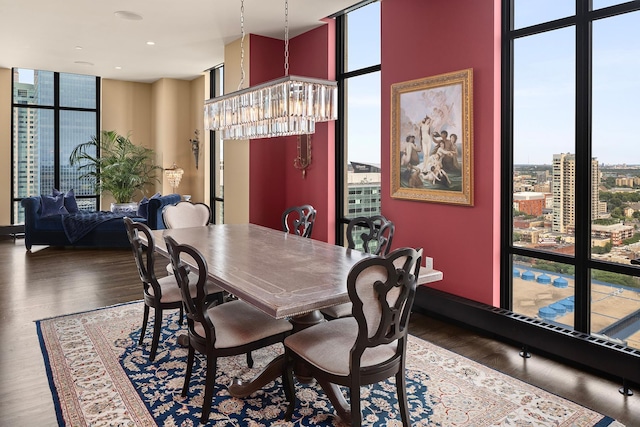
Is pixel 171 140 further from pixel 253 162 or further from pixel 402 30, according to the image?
pixel 402 30

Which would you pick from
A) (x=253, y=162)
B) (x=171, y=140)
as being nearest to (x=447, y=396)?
(x=253, y=162)

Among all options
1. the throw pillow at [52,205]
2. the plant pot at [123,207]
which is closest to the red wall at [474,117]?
the throw pillow at [52,205]

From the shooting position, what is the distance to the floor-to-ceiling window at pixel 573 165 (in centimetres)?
297

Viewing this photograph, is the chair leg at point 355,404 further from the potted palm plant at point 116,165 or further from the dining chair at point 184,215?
the potted palm plant at point 116,165

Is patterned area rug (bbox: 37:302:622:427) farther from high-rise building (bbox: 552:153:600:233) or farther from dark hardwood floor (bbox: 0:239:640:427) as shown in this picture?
high-rise building (bbox: 552:153:600:233)

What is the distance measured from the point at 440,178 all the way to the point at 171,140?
255 inches

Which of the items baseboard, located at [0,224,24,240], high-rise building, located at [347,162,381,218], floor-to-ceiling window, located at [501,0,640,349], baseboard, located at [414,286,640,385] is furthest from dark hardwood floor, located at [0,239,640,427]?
baseboard, located at [0,224,24,240]

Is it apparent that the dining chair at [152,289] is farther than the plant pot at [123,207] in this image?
No

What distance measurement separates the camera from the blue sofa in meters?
7.05

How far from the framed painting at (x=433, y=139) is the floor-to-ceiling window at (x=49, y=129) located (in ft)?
23.7

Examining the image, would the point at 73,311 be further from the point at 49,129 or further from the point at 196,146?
the point at 49,129

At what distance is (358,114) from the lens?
206 inches

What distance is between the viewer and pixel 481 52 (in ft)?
11.9

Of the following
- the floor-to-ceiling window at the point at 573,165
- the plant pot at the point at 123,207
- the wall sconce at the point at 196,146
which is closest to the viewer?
the floor-to-ceiling window at the point at 573,165
